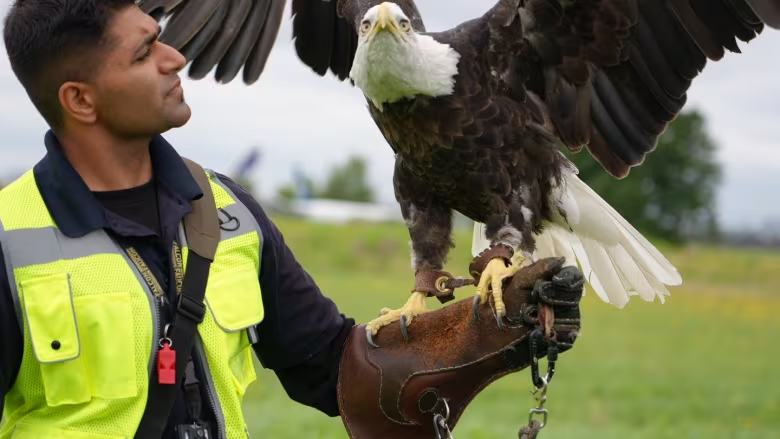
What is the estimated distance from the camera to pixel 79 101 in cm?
209

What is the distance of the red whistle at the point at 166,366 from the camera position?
1.98m

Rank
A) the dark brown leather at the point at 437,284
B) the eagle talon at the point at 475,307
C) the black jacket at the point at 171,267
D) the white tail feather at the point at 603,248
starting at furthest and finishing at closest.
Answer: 1. the white tail feather at the point at 603,248
2. the dark brown leather at the point at 437,284
3. the eagle talon at the point at 475,307
4. the black jacket at the point at 171,267

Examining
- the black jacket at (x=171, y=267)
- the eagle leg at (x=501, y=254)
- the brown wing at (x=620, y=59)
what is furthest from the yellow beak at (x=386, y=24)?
the black jacket at (x=171, y=267)

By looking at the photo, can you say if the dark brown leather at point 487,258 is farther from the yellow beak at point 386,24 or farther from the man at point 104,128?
the man at point 104,128

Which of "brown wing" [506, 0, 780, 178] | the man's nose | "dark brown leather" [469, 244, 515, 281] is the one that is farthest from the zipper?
"brown wing" [506, 0, 780, 178]

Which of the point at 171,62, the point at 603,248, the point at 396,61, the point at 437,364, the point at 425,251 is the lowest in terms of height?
the point at 437,364

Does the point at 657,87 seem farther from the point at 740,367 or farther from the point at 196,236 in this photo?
the point at 740,367

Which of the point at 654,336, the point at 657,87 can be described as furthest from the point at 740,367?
the point at 657,87

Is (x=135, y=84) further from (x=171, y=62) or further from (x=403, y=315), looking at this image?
(x=403, y=315)

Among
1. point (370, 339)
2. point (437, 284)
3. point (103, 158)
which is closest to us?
point (103, 158)

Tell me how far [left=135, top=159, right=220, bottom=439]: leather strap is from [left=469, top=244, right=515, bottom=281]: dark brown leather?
1.05m

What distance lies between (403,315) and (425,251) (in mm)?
667

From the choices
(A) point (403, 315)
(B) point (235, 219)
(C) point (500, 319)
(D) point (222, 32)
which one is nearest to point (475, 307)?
(C) point (500, 319)

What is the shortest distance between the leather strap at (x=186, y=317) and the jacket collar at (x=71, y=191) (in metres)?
0.09
